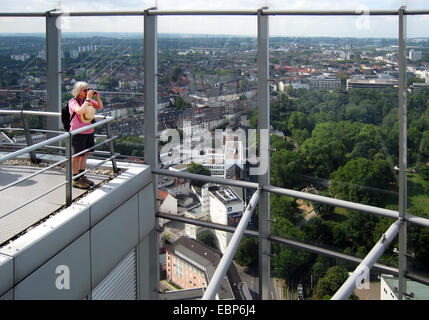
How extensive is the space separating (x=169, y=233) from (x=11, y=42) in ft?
10.5

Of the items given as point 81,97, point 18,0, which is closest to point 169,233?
point 81,97

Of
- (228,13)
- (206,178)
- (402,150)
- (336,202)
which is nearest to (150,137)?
(206,178)

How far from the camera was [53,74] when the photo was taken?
667 centimetres

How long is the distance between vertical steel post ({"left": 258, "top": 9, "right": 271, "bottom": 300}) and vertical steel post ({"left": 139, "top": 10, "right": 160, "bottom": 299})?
1.36 metres

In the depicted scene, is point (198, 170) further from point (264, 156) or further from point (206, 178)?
point (264, 156)

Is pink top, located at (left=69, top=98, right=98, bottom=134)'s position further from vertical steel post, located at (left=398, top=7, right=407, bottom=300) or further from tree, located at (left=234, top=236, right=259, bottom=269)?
vertical steel post, located at (left=398, top=7, right=407, bottom=300)

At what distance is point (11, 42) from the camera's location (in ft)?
22.0

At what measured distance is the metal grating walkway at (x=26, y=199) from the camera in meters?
4.53

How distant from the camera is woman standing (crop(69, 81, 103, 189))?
5.43 metres

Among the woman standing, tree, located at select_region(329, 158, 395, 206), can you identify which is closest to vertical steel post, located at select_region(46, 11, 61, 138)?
the woman standing

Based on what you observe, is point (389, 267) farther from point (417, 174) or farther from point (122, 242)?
point (122, 242)

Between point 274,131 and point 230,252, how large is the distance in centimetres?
136

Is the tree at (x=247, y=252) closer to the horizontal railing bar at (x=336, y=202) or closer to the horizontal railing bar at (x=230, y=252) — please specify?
the horizontal railing bar at (x=230, y=252)
